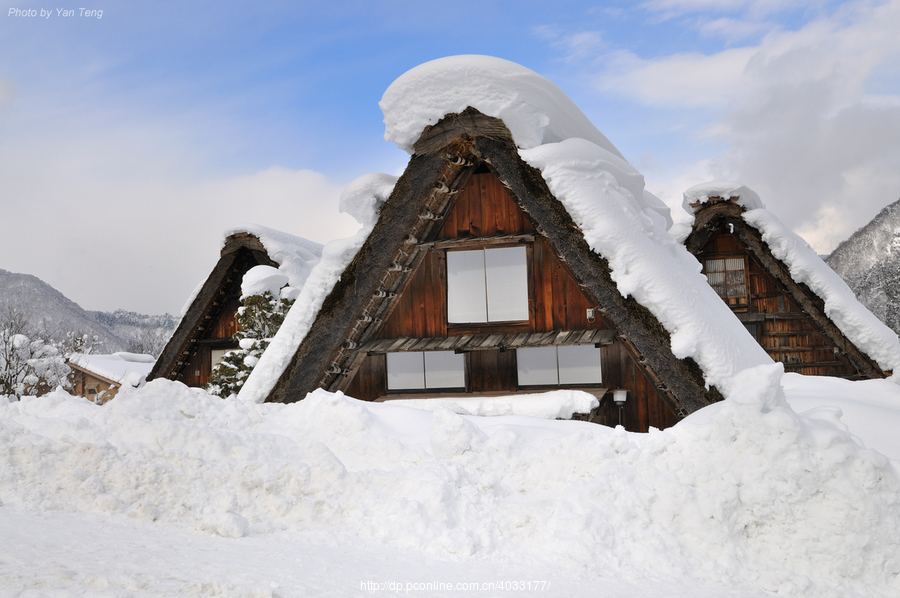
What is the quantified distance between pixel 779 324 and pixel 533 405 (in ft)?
21.1

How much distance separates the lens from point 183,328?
39.6 ft

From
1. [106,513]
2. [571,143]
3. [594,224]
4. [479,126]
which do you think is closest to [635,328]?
[594,224]

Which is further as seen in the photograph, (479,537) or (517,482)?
(517,482)

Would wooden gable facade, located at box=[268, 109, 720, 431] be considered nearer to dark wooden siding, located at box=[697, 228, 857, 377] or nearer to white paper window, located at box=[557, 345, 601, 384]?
white paper window, located at box=[557, 345, 601, 384]

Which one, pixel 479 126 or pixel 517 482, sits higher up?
pixel 479 126

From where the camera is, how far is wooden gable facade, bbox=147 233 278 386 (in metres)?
12.0

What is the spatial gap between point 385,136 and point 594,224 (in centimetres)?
248

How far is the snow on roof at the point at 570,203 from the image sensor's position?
5.16 m

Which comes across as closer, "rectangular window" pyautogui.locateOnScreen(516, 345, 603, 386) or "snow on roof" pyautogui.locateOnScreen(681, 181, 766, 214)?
"rectangular window" pyautogui.locateOnScreen(516, 345, 603, 386)

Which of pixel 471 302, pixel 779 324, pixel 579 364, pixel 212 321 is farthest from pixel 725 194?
pixel 212 321

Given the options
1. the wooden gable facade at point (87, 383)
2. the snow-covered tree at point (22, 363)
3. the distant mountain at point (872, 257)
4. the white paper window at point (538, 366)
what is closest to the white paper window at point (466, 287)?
the white paper window at point (538, 366)

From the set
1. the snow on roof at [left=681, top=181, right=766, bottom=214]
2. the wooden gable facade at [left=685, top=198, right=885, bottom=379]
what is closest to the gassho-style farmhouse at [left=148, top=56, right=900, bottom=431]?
the wooden gable facade at [left=685, top=198, right=885, bottom=379]

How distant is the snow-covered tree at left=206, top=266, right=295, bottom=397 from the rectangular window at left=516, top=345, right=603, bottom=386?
4567 mm

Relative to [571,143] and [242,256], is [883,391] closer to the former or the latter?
[571,143]
